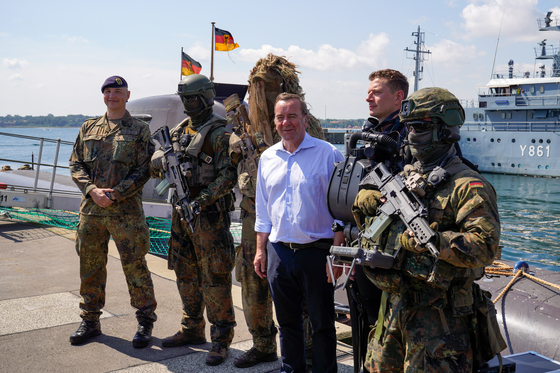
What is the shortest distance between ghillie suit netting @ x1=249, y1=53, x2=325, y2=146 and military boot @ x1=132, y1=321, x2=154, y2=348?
77.2 inches

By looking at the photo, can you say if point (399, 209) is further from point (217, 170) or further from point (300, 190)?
point (217, 170)

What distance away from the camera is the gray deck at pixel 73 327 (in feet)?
12.4

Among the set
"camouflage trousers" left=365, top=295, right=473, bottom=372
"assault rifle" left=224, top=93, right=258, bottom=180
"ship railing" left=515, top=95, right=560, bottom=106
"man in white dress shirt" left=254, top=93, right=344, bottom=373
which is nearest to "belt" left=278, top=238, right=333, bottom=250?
"man in white dress shirt" left=254, top=93, right=344, bottom=373

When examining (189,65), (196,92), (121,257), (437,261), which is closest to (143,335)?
(121,257)

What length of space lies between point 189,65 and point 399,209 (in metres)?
9.11

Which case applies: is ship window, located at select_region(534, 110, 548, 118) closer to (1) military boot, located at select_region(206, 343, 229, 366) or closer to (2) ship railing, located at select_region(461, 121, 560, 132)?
(2) ship railing, located at select_region(461, 121, 560, 132)

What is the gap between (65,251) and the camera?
738cm

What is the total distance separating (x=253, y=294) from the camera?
3748 mm

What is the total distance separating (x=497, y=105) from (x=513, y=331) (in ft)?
117

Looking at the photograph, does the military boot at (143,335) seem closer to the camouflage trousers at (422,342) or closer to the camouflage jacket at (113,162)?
the camouflage jacket at (113,162)

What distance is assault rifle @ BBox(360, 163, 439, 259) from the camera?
219 centimetres

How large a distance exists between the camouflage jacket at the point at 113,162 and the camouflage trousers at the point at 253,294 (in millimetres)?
1200

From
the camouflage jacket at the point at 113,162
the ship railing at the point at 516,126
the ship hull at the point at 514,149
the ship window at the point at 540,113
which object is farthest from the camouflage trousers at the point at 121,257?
the ship window at the point at 540,113

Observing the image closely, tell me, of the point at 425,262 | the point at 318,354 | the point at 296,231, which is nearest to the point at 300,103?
the point at 296,231
